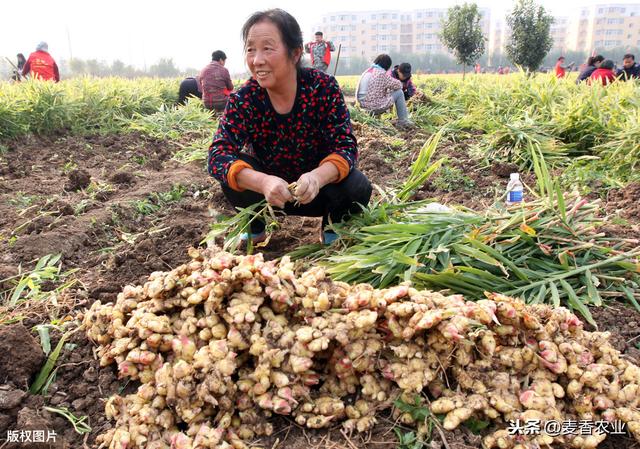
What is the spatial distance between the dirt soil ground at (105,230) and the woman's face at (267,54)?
976 millimetres

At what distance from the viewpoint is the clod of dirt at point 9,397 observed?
1.37 meters

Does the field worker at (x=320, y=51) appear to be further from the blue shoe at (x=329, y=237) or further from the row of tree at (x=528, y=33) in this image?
the row of tree at (x=528, y=33)

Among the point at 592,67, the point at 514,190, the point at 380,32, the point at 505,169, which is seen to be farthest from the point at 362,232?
the point at 380,32

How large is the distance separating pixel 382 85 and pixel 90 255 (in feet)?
19.2

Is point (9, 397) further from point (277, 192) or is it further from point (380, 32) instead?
point (380, 32)

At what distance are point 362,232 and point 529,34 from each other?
2069 cm

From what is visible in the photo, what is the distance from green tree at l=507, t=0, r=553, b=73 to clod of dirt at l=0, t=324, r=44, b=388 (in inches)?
852

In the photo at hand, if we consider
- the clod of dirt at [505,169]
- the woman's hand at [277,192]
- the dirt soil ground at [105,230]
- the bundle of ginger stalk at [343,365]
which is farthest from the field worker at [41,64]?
the bundle of ginger stalk at [343,365]

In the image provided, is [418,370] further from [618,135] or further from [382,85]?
[382,85]

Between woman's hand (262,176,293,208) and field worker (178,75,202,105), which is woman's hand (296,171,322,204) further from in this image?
field worker (178,75,202,105)

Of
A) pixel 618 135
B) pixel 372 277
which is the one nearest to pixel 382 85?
pixel 618 135

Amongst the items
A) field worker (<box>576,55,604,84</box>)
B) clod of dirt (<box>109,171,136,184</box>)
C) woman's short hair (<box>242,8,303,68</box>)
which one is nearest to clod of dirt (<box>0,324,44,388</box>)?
woman's short hair (<box>242,8,303,68</box>)

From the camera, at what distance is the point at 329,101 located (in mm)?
2381

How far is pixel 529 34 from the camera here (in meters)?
19.2
